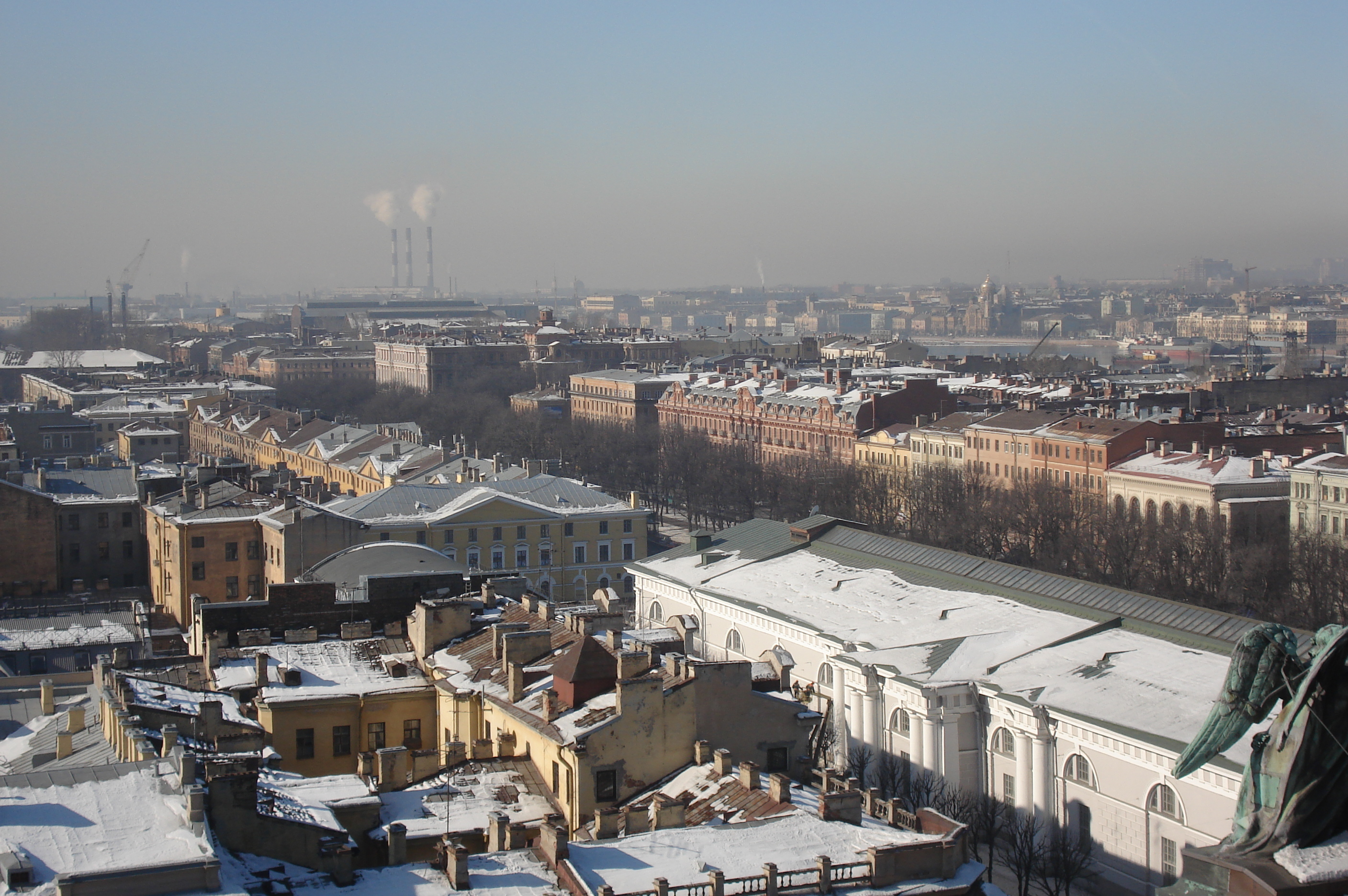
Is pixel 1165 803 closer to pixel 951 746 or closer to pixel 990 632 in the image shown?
pixel 951 746

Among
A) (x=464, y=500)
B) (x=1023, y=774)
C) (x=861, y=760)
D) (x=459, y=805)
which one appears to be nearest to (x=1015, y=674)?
(x=1023, y=774)

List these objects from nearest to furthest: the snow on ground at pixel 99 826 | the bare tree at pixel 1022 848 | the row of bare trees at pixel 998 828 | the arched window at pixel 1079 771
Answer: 1. the snow on ground at pixel 99 826
2. the bare tree at pixel 1022 848
3. the row of bare trees at pixel 998 828
4. the arched window at pixel 1079 771

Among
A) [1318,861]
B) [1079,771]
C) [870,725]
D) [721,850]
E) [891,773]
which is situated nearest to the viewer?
[1318,861]

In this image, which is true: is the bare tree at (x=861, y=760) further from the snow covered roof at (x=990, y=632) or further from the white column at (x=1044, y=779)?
the white column at (x=1044, y=779)

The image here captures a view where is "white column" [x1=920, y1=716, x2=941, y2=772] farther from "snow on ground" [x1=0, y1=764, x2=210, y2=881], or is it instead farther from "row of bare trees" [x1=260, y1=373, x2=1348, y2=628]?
"snow on ground" [x1=0, y1=764, x2=210, y2=881]

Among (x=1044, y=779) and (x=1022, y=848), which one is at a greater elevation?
(x=1044, y=779)

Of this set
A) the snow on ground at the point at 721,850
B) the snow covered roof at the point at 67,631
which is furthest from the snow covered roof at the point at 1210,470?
the snow on ground at the point at 721,850

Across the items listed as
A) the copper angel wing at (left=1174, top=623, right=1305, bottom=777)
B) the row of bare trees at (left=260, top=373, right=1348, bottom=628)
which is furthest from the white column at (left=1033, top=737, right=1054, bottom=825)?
the copper angel wing at (left=1174, top=623, right=1305, bottom=777)
